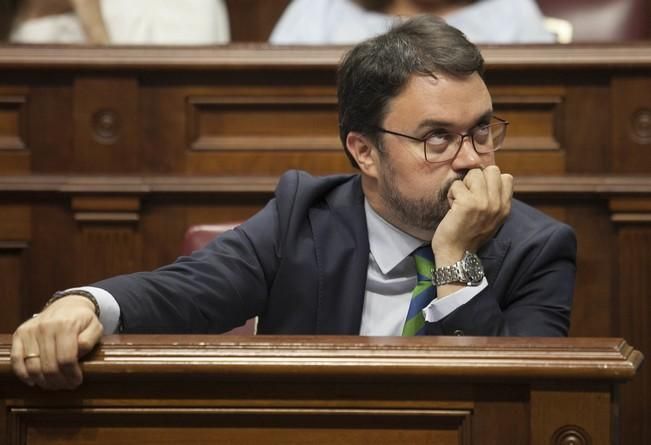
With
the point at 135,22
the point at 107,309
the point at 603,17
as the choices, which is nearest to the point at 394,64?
the point at 107,309

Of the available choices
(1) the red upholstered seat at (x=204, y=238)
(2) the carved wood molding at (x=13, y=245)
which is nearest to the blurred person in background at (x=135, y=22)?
(2) the carved wood molding at (x=13, y=245)

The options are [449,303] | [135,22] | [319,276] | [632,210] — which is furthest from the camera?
[135,22]

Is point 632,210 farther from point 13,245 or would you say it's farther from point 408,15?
point 13,245

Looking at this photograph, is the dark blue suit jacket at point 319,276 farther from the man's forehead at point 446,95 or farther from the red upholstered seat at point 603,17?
the red upholstered seat at point 603,17

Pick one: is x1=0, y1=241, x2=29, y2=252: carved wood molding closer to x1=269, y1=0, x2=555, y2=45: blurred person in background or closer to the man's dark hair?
the man's dark hair

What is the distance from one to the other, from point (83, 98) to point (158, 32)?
2.46ft

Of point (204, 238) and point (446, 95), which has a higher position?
point (446, 95)

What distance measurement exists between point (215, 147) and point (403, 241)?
64 cm

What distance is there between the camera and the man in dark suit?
4.81ft

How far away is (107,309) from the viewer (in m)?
1.27

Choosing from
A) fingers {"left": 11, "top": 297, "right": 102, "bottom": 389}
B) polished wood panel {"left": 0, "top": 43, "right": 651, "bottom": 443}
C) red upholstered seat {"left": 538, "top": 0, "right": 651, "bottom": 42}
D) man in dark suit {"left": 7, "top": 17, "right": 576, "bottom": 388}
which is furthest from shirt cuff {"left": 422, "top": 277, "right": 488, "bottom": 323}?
red upholstered seat {"left": 538, "top": 0, "right": 651, "bottom": 42}

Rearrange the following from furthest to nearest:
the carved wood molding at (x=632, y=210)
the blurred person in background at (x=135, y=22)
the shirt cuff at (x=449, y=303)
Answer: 1. the blurred person in background at (x=135, y=22)
2. the carved wood molding at (x=632, y=210)
3. the shirt cuff at (x=449, y=303)

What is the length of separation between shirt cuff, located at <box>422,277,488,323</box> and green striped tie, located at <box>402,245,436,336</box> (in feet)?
0.08

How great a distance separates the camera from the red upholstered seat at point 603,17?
2943 millimetres
